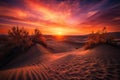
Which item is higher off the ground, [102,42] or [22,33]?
[22,33]

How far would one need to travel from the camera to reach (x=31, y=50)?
38.9 feet

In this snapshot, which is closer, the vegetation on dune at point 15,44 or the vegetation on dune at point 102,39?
the vegetation on dune at point 102,39

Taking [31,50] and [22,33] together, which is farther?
[22,33]

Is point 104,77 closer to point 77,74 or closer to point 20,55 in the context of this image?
point 77,74

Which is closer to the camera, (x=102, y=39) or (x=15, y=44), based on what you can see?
(x=102, y=39)

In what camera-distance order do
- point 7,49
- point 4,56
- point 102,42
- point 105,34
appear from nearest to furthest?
point 102,42 < point 105,34 < point 4,56 < point 7,49

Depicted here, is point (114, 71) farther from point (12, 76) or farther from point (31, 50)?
point (31, 50)

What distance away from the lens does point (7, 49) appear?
37.3ft

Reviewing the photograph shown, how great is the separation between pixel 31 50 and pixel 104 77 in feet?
31.5

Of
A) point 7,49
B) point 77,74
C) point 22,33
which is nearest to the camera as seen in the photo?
point 77,74

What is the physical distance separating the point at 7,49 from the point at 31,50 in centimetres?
279

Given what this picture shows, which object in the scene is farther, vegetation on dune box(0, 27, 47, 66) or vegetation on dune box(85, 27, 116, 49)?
vegetation on dune box(0, 27, 47, 66)

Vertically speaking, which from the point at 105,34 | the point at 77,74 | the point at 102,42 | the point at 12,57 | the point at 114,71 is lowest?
the point at 12,57

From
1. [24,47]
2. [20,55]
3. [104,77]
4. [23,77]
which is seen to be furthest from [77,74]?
[24,47]
